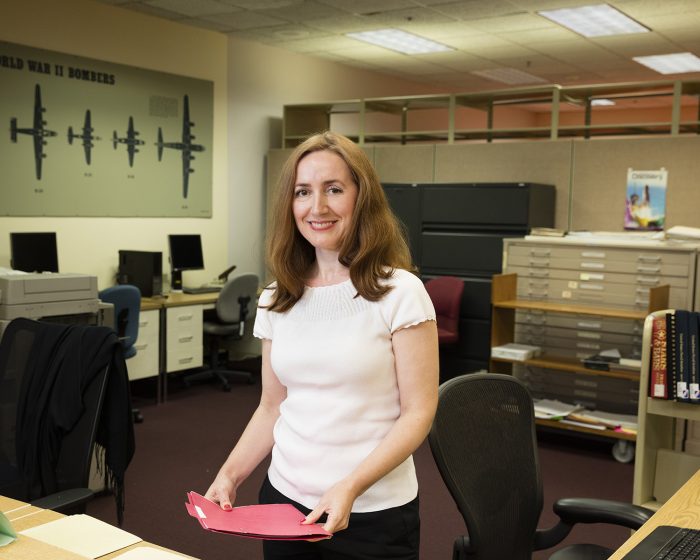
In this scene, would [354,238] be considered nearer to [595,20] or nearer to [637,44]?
[595,20]

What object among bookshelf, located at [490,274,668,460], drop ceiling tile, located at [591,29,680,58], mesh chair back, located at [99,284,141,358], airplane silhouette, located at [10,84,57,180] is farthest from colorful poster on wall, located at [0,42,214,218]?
drop ceiling tile, located at [591,29,680,58]

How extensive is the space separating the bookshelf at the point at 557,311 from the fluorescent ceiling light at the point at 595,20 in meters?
2.35

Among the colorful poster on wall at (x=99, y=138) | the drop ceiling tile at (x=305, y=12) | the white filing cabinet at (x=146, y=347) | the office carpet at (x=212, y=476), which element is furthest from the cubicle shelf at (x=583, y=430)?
the colorful poster on wall at (x=99, y=138)

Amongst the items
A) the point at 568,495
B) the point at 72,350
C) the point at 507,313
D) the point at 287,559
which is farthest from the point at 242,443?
the point at 507,313

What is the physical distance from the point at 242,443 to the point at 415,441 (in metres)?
0.41

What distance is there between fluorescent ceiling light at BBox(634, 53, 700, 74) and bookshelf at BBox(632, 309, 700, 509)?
565 cm

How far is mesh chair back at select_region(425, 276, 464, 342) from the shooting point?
18.7 ft

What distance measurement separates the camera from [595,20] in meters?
6.28

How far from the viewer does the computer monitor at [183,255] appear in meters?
6.31

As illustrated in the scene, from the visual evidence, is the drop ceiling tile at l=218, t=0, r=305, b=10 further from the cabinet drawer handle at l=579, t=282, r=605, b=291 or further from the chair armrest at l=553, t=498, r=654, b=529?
the chair armrest at l=553, t=498, r=654, b=529

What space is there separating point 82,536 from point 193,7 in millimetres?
5013

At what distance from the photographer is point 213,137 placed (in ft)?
22.3

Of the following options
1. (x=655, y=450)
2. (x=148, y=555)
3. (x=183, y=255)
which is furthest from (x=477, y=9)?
(x=148, y=555)

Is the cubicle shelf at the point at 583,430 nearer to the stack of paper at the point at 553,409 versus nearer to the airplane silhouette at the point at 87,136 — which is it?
the stack of paper at the point at 553,409
